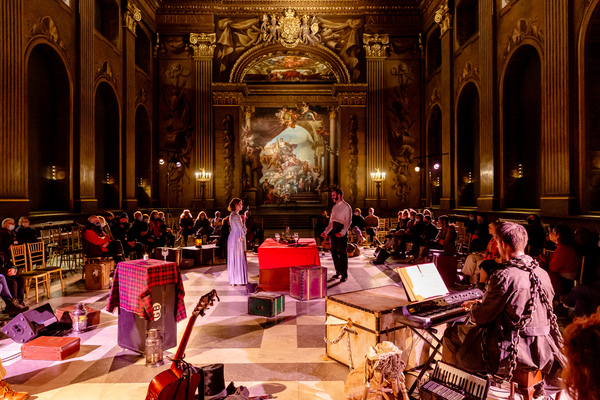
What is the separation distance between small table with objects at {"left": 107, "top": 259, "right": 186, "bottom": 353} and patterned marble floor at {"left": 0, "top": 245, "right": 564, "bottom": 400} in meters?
0.23

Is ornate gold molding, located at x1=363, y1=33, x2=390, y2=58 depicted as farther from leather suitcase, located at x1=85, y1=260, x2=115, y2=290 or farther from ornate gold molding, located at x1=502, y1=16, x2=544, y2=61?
leather suitcase, located at x1=85, y1=260, x2=115, y2=290

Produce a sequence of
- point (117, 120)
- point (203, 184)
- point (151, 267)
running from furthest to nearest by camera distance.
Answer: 1. point (203, 184)
2. point (117, 120)
3. point (151, 267)

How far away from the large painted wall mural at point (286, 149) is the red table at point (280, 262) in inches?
613

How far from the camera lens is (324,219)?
1245cm

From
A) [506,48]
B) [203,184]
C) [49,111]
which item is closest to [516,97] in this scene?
[506,48]

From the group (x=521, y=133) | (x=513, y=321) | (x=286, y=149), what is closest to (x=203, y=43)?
(x=286, y=149)

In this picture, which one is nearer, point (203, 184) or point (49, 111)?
point (49, 111)

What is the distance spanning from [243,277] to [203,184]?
10485 millimetres

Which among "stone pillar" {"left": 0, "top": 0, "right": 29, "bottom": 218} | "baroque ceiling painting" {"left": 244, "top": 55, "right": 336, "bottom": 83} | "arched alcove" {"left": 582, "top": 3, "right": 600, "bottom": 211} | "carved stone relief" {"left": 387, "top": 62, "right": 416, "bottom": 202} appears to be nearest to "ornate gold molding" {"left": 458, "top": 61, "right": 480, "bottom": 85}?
"carved stone relief" {"left": 387, "top": 62, "right": 416, "bottom": 202}

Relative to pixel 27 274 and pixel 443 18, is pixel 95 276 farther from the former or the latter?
pixel 443 18

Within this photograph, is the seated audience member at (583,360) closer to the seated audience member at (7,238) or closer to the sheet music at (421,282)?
the sheet music at (421,282)

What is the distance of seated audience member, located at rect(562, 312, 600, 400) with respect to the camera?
3.62 ft

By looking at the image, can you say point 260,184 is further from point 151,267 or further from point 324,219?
point 151,267

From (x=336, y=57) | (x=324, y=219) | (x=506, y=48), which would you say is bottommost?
(x=324, y=219)
